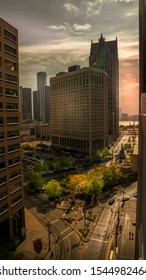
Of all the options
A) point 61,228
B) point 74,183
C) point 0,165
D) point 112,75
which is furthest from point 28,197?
point 112,75

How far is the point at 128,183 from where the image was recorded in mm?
64688

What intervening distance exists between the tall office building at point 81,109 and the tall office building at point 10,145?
74835 mm

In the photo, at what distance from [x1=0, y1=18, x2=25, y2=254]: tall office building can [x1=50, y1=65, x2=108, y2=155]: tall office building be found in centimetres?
7483

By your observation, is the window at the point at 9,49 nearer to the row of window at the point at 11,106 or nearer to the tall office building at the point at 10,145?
the tall office building at the point at 10,145

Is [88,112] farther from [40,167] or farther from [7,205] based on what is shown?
[7,205]

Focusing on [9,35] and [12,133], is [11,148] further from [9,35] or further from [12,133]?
[9,35]

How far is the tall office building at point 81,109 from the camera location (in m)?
110

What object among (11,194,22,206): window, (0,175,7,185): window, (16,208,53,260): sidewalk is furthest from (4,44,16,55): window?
(16,208,53,260): sidewalk

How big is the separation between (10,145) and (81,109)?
82.9m

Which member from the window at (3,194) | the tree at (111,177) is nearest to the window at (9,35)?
the window at (3,194)

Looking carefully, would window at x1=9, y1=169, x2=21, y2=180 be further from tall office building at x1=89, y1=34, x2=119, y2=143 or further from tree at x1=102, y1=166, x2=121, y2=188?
tall office building at x1=89, y1=34, x2=119, y2=143

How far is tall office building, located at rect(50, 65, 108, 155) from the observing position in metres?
110

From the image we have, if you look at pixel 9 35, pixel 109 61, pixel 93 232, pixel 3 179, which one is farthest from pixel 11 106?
pixel 109 61

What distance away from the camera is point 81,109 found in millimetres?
114312
